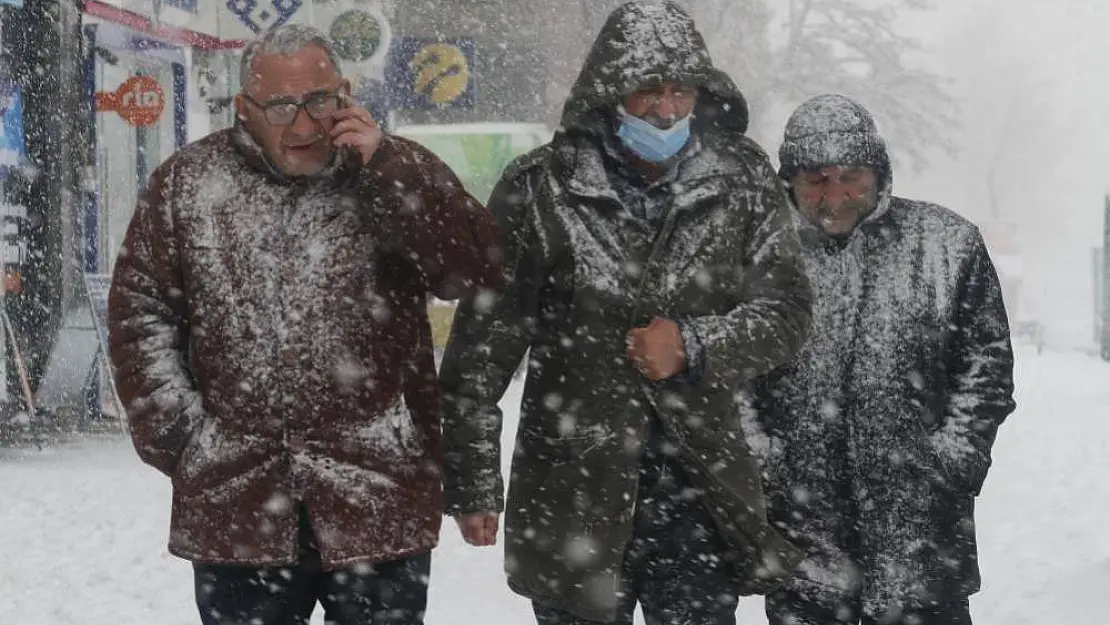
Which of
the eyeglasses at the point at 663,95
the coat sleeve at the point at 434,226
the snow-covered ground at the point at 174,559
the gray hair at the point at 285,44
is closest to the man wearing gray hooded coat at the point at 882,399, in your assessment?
A: the eyeglasses at the point at 663,95

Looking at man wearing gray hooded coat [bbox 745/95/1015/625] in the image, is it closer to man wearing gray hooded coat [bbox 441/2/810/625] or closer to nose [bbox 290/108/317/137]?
man wearing gray hooded coat [bbox 441/2/810/625]

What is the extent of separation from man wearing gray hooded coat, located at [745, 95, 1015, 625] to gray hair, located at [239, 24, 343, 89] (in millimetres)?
1325

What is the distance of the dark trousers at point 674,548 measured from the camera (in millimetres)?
3754

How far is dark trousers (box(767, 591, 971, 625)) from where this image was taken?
171 inches

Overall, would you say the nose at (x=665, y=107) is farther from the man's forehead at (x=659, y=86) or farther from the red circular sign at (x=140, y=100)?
the red circular sign at (x=140, y=100)

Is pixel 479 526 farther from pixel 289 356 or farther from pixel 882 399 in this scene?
pixel 882 399

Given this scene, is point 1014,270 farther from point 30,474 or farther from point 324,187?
point 324,187

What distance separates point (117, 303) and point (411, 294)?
2.08 feet

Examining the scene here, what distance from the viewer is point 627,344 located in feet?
11.9

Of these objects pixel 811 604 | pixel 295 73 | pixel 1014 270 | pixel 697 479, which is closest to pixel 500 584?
pixel 811 604

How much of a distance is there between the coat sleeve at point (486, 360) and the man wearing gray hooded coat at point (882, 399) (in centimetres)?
86

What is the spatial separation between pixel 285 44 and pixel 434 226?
499 mm

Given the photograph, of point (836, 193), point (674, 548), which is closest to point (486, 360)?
point (674, 548)

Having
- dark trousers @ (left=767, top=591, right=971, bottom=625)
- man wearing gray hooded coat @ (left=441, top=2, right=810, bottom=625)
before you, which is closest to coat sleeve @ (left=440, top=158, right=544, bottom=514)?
man wearing gray hooded coat @ (left=441, top=2, right=810, bottom=625)
